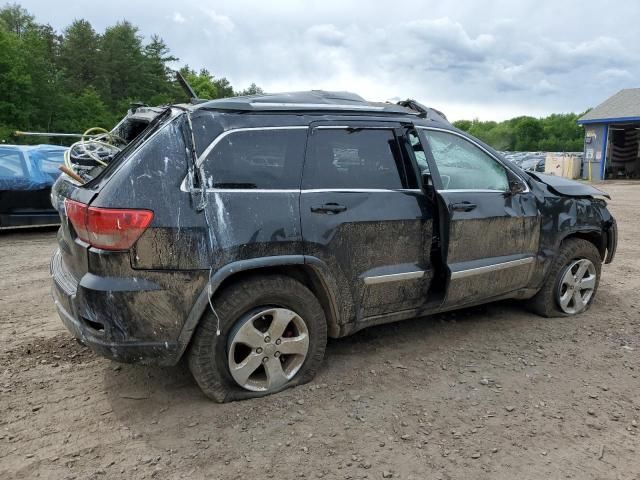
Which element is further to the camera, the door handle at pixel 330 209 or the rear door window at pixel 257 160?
the door handle at pixel 330 209

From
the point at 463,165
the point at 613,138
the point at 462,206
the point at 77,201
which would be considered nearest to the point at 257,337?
the point at 77,201

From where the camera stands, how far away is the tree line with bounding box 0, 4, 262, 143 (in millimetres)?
33781

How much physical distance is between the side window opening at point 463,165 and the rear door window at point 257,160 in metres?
1.16

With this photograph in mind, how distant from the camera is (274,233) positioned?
10.3 ft

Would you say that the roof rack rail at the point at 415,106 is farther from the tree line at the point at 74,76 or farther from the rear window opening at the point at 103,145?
the tree line at the point at 74,76

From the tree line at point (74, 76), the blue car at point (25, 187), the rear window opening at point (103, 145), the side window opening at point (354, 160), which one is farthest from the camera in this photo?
the tree line at point (74, 76)

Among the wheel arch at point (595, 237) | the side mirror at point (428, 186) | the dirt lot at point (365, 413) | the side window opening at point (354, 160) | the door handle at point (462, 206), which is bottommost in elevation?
the dirt lot at point (365, 413)

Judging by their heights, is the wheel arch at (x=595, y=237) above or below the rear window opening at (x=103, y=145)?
below

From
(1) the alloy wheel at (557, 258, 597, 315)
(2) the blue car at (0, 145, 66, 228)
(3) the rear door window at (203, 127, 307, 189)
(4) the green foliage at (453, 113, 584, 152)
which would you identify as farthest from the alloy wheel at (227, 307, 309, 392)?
(4) the green foliage at (453, 113, 584, 152)

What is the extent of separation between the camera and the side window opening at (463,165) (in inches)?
158

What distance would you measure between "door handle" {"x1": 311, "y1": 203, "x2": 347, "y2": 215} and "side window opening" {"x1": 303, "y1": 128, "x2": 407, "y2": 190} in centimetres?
13

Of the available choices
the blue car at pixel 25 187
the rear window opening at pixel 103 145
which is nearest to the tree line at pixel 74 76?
the blue car at pixel 25 187

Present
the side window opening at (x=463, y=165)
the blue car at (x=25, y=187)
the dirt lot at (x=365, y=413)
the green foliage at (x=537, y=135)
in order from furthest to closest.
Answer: the green foliage at (x=537, y=135), the blue car at (x=25, y=187), the side window opening at (x=463, y=165), the dirt lot at (x=365, y=413)

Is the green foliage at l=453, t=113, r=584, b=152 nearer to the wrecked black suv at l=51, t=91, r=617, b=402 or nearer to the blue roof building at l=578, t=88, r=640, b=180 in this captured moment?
the blue roof building at l=578, t=88, r=640, b=180
